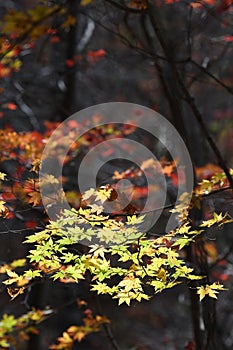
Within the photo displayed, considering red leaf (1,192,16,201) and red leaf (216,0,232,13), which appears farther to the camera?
red leaf (216,0,232,13)

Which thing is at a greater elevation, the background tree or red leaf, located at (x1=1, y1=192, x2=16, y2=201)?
the background tree

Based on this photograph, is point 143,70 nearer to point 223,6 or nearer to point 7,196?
point 223,6

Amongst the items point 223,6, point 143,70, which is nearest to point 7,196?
Answer: point 223,6

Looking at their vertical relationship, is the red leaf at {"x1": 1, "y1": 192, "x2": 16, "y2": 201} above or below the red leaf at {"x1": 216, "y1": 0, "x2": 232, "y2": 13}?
below

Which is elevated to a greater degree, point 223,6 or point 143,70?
point 143,70

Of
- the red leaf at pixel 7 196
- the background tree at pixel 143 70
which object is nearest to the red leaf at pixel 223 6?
the background tree at pixel 143 70

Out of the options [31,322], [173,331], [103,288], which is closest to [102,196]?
[103,288]

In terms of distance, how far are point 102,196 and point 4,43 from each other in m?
1.32

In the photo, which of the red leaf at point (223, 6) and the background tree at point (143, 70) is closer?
the background tree at point (143, 70)

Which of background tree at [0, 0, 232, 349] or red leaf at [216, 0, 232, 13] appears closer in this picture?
background tree at [0, 0, 232, 349]

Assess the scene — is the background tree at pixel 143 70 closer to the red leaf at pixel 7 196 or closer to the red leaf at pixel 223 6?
the red leaf at pixel 223 6

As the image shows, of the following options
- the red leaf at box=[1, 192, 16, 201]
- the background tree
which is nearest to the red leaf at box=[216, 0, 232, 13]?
the background tree

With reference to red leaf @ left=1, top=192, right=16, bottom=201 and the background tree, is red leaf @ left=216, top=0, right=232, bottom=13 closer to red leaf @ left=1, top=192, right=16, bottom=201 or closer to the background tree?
the background tree

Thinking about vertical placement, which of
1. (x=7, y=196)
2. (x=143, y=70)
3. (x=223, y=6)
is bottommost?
(x=7, y=196)
